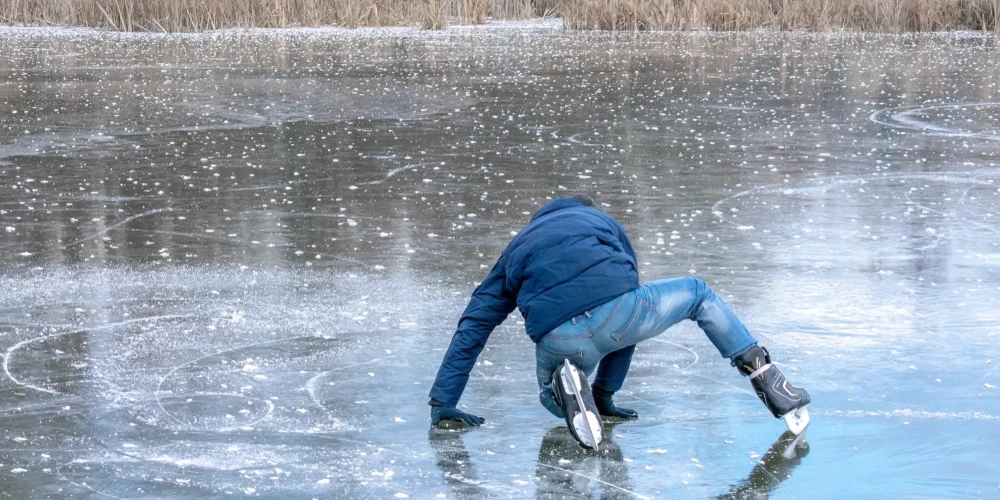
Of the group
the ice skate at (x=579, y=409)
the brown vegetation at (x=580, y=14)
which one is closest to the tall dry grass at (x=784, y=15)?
the brown vegetation at (x=580, y=14)

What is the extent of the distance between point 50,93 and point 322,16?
14.2m

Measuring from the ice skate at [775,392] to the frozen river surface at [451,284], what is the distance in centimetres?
10

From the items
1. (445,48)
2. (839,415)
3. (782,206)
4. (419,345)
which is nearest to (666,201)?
(782,206)

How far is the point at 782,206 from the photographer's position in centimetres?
897

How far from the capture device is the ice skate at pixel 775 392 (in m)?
4.59

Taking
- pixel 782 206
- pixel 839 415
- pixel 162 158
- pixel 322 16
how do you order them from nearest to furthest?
pixel 839 415 < pixel 782 206 < pixel 162 158 < pixel 322 16

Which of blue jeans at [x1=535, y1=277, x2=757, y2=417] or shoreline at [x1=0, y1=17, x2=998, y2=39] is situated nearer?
blue jeans at [x1=535, y1=277, x2=757, y2=417]

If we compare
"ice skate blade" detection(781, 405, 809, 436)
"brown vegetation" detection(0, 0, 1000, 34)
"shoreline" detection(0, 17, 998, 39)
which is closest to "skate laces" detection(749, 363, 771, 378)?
"ice skate blade" detection(781, 405, 809, 436)

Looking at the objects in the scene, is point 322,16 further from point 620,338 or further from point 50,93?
point 620,338

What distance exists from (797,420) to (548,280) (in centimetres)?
99

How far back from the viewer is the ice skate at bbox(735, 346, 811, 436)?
15.1 feet

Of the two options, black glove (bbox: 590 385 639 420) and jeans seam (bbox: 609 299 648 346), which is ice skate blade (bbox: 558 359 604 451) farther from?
black glove (bbox: 590 385 639 420)

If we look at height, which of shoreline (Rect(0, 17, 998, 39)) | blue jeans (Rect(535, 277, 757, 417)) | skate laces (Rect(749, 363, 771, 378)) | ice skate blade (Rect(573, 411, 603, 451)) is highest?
blue jeans (Rect(535, 277, 757, 417))

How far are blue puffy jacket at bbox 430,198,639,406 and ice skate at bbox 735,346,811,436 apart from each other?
485mm
